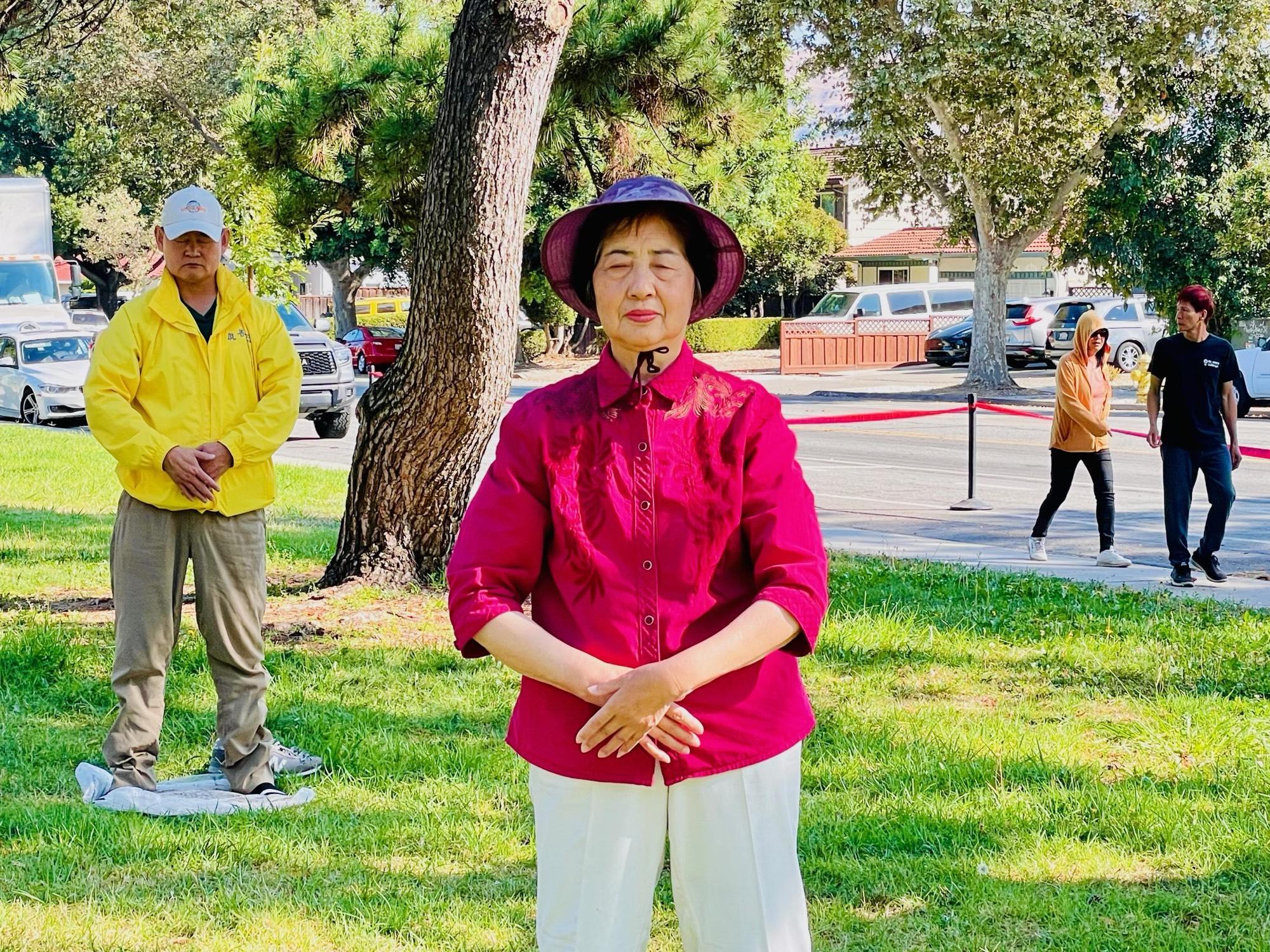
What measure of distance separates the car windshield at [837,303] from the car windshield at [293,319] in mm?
20762

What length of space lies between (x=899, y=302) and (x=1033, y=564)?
32.9m

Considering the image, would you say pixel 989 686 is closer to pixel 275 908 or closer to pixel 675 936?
pixel 675 936

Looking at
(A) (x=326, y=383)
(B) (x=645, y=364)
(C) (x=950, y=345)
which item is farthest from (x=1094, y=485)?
(C) (x=950, y=345)

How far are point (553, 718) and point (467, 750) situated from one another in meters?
2.92

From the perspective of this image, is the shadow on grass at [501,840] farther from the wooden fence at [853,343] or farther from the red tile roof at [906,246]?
the red tile roof at [906,246]

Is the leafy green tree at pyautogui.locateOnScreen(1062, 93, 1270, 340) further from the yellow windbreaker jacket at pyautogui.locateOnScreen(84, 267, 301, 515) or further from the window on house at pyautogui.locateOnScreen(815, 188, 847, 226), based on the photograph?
the window on house at pyautogui.locateOnScreen(815, 188, 847, 226)

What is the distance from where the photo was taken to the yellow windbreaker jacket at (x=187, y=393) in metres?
4.76

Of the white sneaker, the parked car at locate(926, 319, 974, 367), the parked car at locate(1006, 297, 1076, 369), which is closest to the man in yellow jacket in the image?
the white sneaker

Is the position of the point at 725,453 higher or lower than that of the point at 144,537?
higher

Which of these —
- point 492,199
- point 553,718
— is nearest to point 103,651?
point 492,199

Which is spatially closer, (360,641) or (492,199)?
(360,641)

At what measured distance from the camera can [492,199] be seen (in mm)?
7559

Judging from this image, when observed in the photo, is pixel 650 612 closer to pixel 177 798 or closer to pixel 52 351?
pixel 177 798

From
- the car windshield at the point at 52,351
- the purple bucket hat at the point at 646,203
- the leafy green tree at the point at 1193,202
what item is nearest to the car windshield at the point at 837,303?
the leafy green tree at the point at 1193,202
